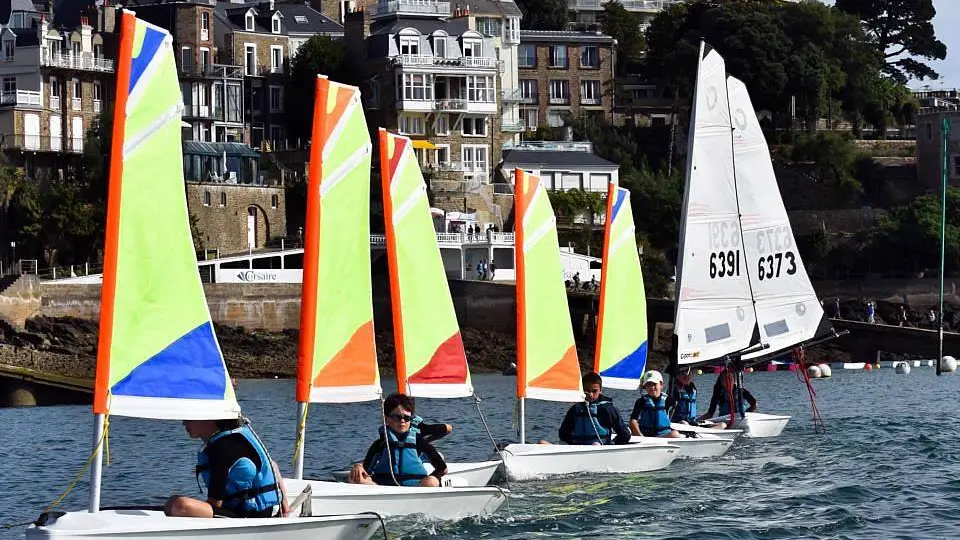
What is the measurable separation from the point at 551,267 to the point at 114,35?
6342 cm

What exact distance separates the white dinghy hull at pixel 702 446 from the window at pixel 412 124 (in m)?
61.3

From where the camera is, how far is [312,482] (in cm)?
1894

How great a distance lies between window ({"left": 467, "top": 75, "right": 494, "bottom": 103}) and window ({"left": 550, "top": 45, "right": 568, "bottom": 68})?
487 inches

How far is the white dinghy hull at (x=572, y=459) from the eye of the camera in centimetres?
2430

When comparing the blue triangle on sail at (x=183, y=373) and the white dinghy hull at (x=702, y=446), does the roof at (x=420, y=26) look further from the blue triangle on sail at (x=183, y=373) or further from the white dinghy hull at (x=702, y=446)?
the blue triangle on sail at (x=183, y=373)

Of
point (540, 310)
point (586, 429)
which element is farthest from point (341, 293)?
point (540, 310)

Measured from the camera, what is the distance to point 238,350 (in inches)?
2785

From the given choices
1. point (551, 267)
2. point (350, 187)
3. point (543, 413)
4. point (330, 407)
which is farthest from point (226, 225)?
point (350, 187)

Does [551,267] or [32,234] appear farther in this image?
[32,234]

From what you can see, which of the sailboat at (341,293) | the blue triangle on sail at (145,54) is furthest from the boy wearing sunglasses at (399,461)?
the blue triangle on sail at (145,54)

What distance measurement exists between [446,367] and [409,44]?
221 feet

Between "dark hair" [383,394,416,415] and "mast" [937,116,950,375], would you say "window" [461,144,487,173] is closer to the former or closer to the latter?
"mast" [937,116,950,375]

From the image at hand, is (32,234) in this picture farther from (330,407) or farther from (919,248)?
(919,248)

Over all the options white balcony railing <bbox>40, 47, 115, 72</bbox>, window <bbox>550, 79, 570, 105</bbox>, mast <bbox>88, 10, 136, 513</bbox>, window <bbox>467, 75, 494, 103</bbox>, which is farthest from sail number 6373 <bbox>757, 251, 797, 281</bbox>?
window <bbox>550, 79, 570, 105</bbox>
